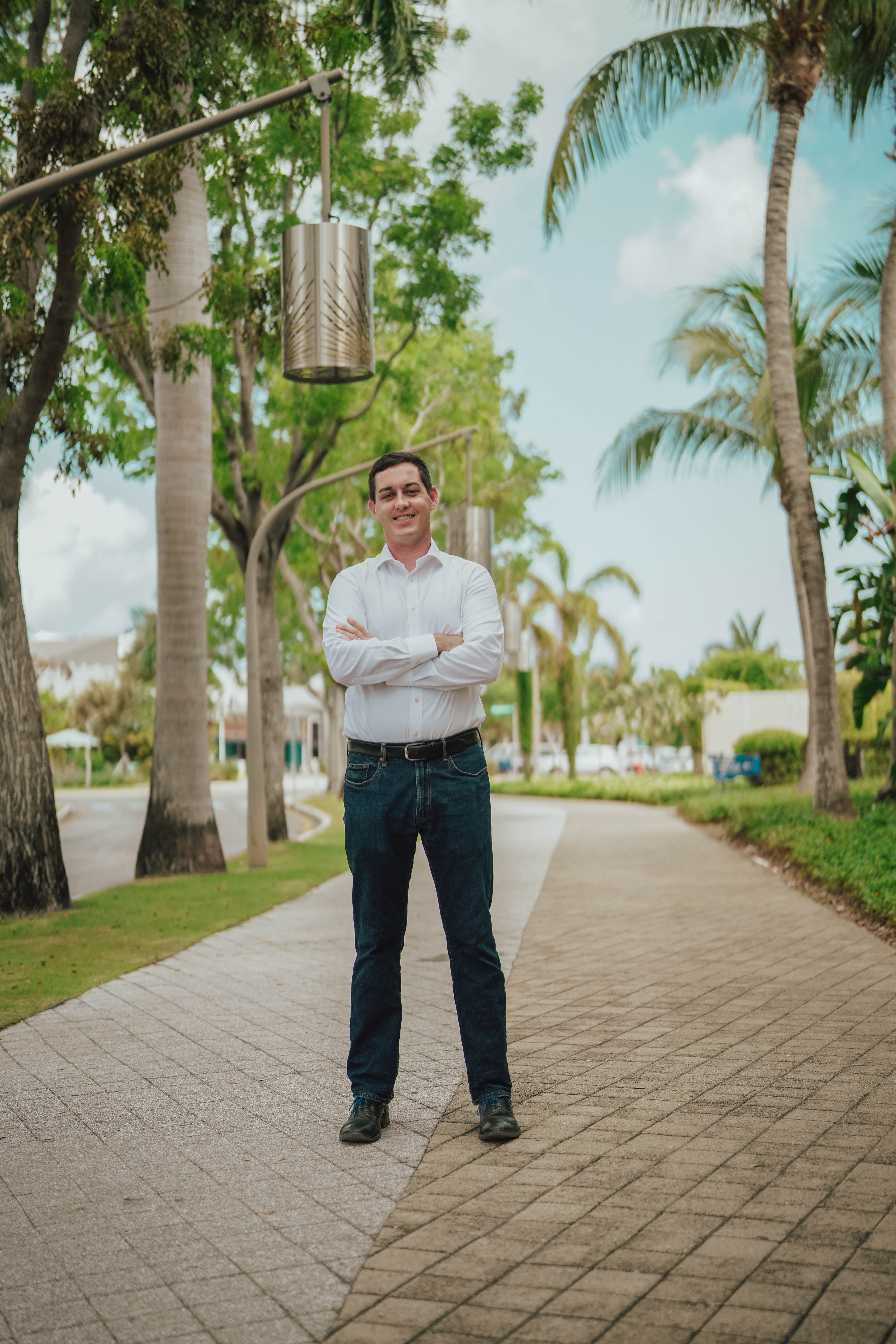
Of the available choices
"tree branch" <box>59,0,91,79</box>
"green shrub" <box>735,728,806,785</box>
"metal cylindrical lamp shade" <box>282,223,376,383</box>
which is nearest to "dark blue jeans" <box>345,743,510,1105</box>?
"metal cylindrical lamp shade" <box>282,223,376,383</box>

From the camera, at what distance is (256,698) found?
587 inches

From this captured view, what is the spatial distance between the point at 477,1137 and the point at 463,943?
0.63 m

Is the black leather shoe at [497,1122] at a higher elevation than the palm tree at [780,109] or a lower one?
lower

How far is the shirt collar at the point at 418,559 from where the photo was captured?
14.4 feet

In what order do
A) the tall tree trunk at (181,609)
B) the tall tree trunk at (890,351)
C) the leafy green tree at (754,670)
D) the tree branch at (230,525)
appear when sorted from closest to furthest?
1. the tall tree trunk at (181,609)
2. the tall tree trunk at (890,351)
3. the tree branch at (230,525)
4. the leafy green tree at (754,670)

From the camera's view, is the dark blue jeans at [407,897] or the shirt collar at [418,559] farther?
the shirt collar at [418,559]

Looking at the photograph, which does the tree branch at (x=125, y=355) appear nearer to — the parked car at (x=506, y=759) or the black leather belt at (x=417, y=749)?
the black leather belt at (x=417, y=749)

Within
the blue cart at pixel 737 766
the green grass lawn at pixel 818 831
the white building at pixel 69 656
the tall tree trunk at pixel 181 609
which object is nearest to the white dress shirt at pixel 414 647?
the green grass lawn at pixel 818 831

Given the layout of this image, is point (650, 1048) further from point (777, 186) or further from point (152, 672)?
point (152, 672)

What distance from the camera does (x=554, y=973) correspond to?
7.41 m

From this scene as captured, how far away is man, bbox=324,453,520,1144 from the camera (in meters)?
4.18

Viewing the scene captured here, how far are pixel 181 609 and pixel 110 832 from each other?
38.7ft

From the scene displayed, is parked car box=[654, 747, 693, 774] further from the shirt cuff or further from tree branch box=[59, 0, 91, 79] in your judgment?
the shirt cuff

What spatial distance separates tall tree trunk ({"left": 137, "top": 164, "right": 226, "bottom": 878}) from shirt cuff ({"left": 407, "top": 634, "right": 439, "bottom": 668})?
9257 mm
